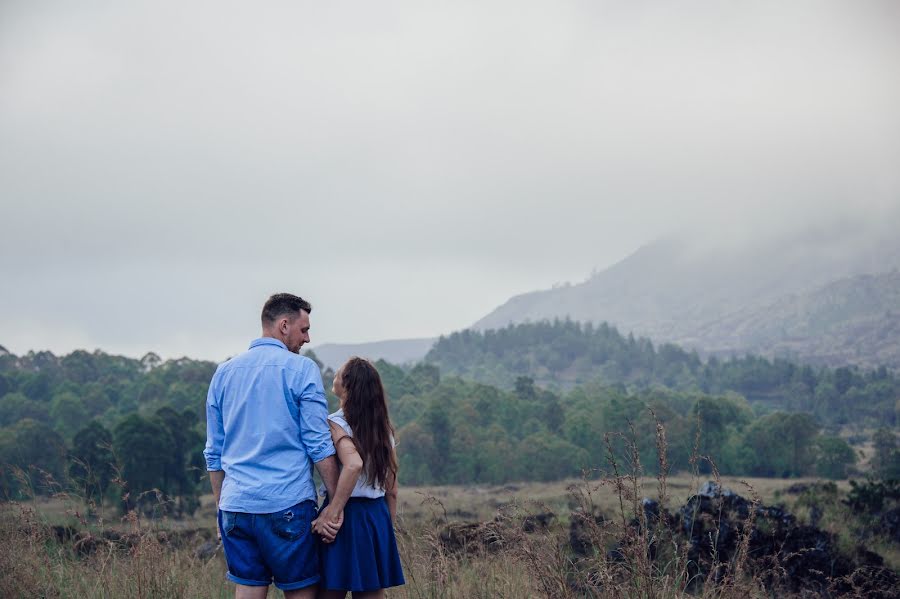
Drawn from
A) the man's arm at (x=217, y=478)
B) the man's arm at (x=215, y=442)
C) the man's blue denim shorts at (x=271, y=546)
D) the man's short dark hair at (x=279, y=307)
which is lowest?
the man's blue denim shorts at (x=271, y=546)

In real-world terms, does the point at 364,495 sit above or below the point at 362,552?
above

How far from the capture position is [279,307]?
14.4ft

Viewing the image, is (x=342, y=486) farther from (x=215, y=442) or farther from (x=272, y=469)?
(x=215, y=442)

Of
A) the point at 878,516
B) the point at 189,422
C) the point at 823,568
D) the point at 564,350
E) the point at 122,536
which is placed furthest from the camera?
the point at 564,350

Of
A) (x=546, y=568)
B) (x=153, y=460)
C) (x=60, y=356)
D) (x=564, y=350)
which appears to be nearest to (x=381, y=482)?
(x=546, y=568)

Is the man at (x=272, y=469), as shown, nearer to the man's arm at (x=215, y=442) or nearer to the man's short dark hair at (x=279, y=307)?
the man's arm at (x=215, y=442)

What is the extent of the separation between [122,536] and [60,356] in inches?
3979

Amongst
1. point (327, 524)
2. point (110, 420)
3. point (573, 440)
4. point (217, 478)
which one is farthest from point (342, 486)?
point (110, 420)

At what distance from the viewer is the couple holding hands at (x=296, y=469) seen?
4070 millimetres

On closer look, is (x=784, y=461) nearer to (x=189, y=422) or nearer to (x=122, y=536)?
(x=189, y=422)

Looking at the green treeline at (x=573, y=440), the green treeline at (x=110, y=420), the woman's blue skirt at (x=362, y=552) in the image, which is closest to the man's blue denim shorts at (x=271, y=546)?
the woman's blue skirt at (x=362, y=552)

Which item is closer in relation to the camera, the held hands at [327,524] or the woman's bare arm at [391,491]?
the held hands at [327,524]

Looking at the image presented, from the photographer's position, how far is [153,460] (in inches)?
1857

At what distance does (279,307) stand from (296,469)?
2.87 ft
